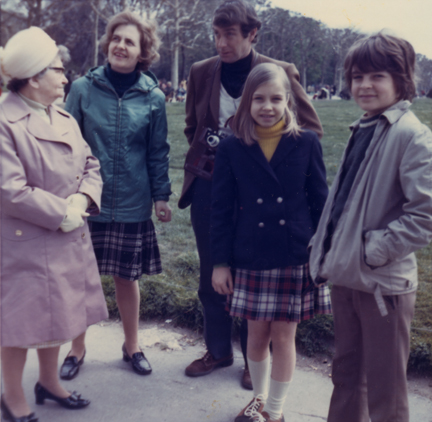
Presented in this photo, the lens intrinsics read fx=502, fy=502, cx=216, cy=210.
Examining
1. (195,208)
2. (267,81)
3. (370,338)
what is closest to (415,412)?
(370,338)

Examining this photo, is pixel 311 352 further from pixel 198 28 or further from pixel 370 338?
pixel 198 28

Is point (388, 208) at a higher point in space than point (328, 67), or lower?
lower

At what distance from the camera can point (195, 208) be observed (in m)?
2.87

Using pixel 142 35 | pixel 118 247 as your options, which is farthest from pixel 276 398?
pixel 142 35

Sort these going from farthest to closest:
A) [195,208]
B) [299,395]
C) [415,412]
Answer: [195,208] → [299,395] → [415,412]

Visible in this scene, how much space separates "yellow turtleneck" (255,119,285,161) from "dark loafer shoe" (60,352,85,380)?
161 cm

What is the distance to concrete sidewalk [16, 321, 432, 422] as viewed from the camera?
8.07ft

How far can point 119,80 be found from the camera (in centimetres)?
277

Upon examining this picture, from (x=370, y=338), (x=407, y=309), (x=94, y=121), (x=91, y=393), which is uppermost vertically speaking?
(x=94, y=121)

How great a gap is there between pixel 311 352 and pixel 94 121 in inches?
72.0

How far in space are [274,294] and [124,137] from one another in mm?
1188

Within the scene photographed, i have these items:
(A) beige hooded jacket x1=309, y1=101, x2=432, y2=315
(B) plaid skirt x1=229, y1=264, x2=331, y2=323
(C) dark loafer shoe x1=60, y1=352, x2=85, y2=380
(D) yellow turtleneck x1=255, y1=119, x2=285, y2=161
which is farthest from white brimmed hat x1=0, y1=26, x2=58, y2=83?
(C) dark loafer shoe x1=60, y1=352, x2=85, y2=380

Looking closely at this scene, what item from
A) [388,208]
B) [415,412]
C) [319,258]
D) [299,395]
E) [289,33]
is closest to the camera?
[388,208]

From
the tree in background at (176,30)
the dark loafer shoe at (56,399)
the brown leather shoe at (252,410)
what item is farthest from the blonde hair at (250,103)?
the tree in background at (176,30)
